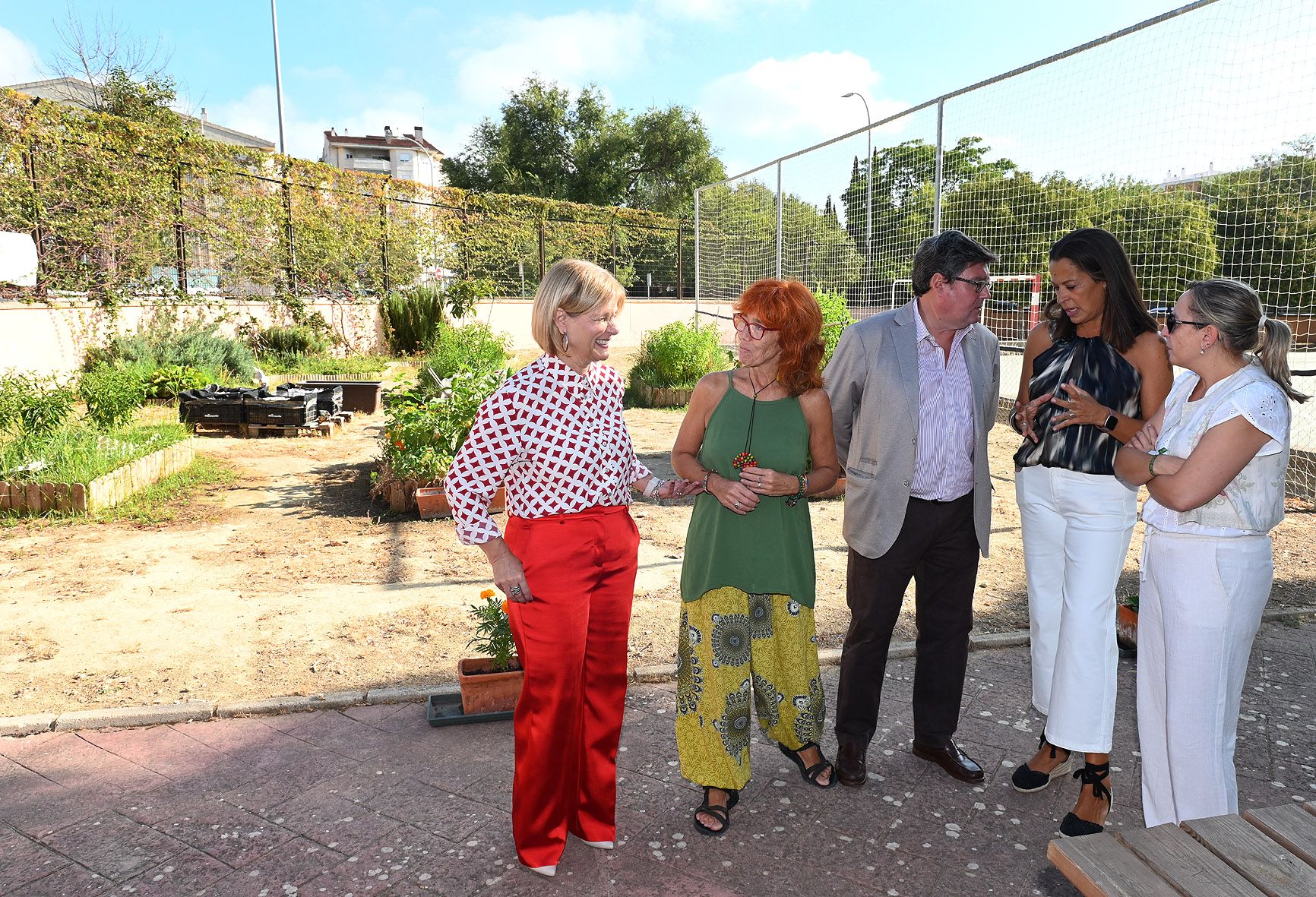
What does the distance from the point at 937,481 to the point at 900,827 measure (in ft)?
3.74

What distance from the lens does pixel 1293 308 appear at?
24.3 ft

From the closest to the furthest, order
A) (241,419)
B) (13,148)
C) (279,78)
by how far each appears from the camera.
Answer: (241,419), (13,148), (279,78)

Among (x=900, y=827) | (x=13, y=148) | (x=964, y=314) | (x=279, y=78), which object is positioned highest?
(x=279, y=78)

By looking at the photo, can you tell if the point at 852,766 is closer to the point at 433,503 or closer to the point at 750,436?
the point at 750,436

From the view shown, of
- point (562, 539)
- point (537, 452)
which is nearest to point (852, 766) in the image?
point (562, 539)

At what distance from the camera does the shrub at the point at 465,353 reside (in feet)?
33.8

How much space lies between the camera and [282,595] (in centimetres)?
536

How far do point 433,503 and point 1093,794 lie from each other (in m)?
5.13

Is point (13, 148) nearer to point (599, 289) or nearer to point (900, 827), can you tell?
→ point (599, 289)

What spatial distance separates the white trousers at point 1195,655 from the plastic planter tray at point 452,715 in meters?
2.33

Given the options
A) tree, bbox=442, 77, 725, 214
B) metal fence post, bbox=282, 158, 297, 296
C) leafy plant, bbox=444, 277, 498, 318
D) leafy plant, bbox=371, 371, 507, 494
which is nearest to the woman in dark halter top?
leafy plant, bbox=371, 371, 507, 494

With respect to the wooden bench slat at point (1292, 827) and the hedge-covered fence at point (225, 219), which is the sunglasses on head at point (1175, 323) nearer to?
the wooden bench slat at point (1292, 827)

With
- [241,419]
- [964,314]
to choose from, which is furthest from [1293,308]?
[241,419]

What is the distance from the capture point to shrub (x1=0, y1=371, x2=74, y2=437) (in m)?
7.62
